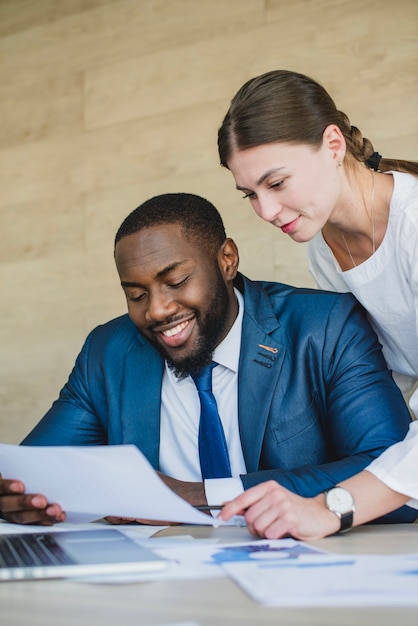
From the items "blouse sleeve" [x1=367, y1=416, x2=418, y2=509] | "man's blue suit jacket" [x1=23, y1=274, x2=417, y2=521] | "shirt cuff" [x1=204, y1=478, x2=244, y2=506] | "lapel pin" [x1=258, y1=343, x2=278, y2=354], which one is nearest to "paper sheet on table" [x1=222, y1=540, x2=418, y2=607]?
"blouse sleeve" [x1=367, y1=416, x2=418, y2=509]

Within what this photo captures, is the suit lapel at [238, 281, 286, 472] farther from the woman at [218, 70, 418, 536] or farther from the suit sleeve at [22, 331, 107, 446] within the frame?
the suit sleeve at [22, 331, 107, 446]

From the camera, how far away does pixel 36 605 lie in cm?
83

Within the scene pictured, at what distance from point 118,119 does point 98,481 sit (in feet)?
7.84

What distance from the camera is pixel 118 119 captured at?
11.4 feet

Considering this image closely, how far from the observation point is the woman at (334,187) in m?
1.80

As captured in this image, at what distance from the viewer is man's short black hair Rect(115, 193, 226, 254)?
6.91ft

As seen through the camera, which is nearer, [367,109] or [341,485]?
[341,485]

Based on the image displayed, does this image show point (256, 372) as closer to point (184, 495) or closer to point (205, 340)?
point (205, 340)

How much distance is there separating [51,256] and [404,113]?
1.62 m

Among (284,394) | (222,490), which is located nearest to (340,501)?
(222,490)

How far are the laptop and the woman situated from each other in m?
0.73

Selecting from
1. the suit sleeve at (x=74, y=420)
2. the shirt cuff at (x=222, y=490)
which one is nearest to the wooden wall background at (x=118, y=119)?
the suit sleeve at (x=74, y=420)

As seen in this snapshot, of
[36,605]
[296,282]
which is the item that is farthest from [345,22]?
[36,605]

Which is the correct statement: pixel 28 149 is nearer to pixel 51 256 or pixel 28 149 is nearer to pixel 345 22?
pixel 51 256
